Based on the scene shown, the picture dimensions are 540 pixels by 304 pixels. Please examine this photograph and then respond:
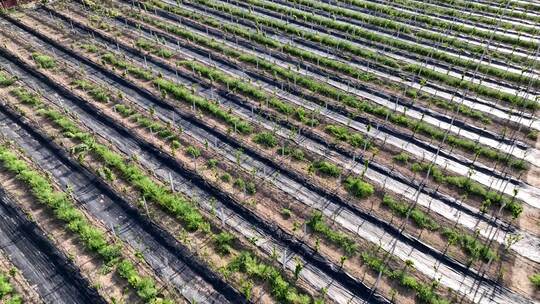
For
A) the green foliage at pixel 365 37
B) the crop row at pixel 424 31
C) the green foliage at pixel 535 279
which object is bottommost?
the green foliage at pixel 535 279

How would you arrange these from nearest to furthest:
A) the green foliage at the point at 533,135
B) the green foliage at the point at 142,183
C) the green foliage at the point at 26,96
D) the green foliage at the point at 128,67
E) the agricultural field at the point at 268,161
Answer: the agricultural field at the point at 268,161
the green foliage at the point at 142,183
the green foliage at the point at 533,135
the green foliage at the point at 26,96
the green foliage at the point at 128,67

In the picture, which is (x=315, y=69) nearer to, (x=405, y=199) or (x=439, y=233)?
(x=405, y=199)

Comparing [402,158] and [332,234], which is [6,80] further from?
[402,158]

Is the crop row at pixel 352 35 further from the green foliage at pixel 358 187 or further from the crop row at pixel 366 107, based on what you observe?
the green foliage at pixel 358 187

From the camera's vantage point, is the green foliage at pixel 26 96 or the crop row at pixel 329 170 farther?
the green foliage at pixel 26 96

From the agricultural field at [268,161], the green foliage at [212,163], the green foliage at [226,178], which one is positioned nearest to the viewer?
the agricultural field at [268,161]

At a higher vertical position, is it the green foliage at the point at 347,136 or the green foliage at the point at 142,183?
the green foliage at the point at 347,136

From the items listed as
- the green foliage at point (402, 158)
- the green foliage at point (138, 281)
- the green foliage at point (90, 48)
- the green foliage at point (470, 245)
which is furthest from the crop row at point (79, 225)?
the green foliage at point (402, 158)
